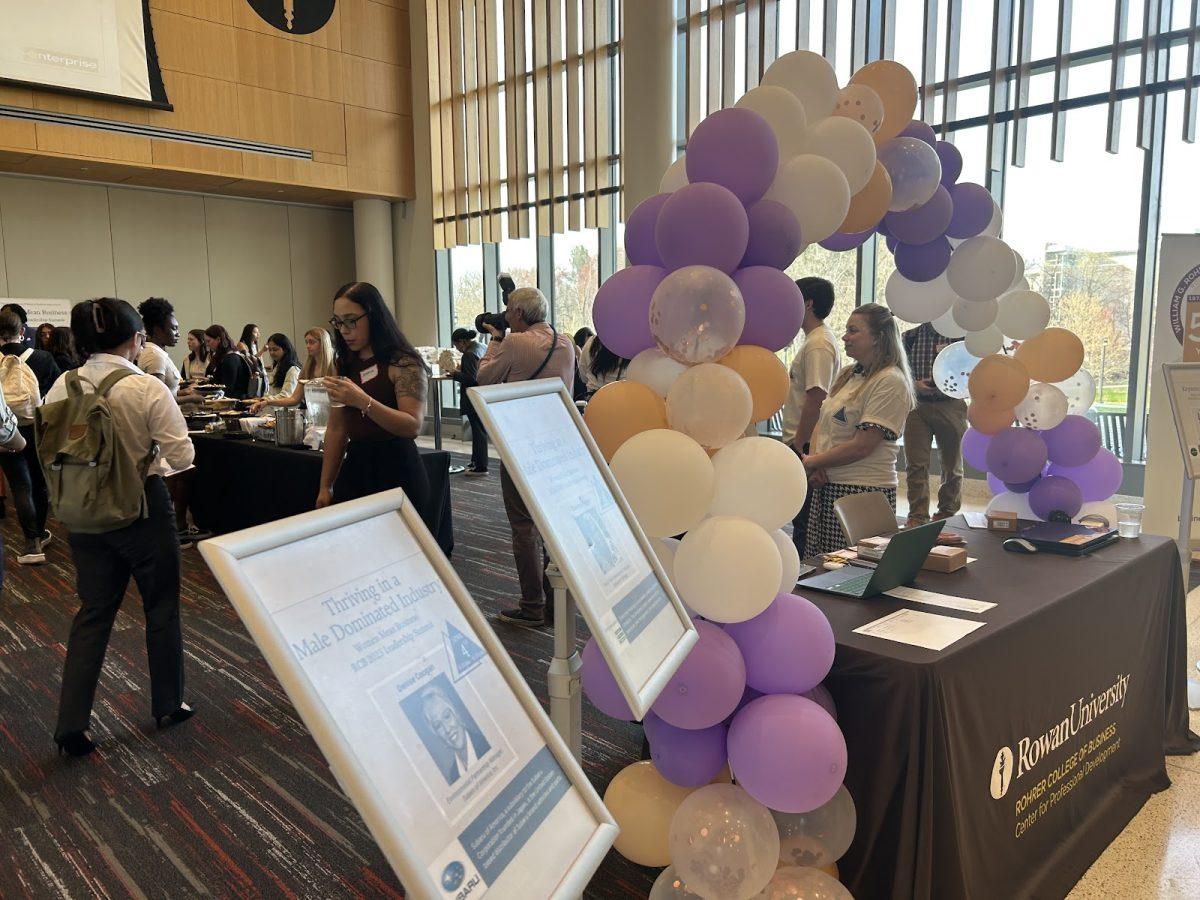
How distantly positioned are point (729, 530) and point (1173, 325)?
166 inches

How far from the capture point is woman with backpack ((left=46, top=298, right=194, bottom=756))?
2.61 metres

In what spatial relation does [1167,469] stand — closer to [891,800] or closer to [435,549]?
[891,800]

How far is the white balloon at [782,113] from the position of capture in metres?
2.09

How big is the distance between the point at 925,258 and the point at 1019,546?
94cm

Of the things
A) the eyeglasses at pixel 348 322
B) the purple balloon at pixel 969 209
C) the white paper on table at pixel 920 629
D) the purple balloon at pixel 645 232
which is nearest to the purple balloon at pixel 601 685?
the white paper on table at pixel 920 629

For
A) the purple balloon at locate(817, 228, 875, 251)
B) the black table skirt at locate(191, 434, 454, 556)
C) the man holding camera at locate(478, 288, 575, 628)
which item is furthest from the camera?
the black table skirt at locate(191, 434, 454, 556)

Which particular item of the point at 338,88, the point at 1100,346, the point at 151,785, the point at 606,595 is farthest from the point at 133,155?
the point at 606,595

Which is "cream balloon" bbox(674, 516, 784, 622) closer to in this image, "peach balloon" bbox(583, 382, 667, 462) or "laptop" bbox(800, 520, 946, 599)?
"peach balloon" bbox(583, 382, 667, 462)

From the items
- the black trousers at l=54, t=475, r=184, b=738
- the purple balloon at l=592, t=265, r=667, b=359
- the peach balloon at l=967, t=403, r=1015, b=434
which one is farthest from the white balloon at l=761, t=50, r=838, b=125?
the black trousers at l=54, t=475, r=184, b=738

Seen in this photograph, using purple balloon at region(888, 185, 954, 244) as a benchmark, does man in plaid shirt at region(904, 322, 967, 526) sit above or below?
below

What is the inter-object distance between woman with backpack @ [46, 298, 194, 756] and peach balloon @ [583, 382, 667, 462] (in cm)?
162

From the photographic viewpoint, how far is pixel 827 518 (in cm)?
320

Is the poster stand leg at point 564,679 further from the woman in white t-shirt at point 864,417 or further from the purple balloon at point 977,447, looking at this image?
the purple balloon at point 977,447

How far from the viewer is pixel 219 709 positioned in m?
3.10
